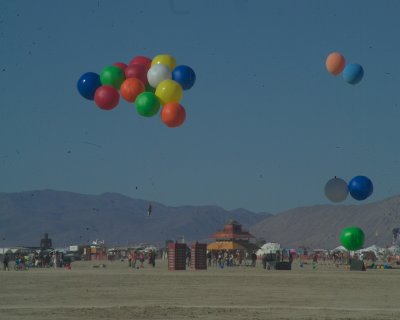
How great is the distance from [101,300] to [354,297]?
23.6 feet

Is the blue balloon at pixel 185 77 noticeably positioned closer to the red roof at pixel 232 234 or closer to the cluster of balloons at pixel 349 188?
the cluster of balloons at pixel 349 188

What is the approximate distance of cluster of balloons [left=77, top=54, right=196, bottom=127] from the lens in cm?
2494

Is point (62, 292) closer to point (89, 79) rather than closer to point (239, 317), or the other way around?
point (89, 79)

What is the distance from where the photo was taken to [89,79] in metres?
26.2

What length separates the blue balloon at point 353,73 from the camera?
26.5 m

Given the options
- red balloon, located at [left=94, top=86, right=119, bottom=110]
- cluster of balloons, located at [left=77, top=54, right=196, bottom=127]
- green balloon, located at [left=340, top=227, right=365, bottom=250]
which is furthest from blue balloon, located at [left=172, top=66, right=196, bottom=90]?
green balloon, located at [left=340, top=227, right=365, bottom=250]

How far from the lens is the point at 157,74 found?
84.0 feet

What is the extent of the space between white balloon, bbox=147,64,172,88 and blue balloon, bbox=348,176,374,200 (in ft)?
25.1

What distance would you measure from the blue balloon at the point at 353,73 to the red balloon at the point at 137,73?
590cm

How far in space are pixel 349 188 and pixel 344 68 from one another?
15.1ft

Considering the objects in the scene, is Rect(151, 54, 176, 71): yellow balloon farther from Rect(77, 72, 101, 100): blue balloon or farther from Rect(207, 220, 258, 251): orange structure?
Rect(207, 220, 258, 251): orange structure

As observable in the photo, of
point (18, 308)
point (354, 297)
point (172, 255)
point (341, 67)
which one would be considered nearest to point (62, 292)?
point (18, 308)

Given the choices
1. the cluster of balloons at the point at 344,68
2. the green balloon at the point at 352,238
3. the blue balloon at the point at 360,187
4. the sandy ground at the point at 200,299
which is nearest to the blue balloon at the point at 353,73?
the cluster of balloons at the point at 344,68

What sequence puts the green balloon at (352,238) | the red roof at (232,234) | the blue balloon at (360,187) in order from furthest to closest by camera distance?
the red roof at (232,234)
the green balloon at (352,238)
the blue balloon at (360,187)
